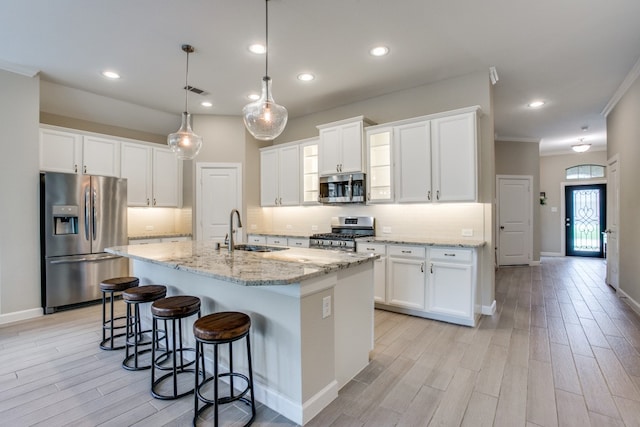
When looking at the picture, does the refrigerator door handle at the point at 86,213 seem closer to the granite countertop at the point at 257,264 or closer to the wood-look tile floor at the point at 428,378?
the wood-look tile floor at the point at 428,378

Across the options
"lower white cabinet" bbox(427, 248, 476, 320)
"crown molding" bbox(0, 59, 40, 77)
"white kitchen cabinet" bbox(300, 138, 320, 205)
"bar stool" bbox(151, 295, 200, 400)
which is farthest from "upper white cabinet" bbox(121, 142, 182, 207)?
"lower white cabinet" bbox(427, 248, 476, 320)

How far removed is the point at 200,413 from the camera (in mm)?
2041

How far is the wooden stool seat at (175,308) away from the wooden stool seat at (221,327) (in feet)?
1.18

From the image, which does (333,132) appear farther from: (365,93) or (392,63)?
(392,63)

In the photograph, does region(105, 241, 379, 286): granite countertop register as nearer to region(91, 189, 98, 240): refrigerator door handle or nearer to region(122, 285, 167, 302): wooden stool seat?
region(122, 285, 167, 302): wooden stool seat

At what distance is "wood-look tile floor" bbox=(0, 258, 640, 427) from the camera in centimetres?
201

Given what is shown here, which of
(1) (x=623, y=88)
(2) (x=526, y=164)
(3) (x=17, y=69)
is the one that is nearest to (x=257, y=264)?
(3) (x=17, y=69)

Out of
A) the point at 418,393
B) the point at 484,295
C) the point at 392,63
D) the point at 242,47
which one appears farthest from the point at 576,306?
the point at 242,47

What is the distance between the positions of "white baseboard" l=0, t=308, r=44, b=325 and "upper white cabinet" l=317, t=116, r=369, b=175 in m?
4.17

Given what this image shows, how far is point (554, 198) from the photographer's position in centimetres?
910

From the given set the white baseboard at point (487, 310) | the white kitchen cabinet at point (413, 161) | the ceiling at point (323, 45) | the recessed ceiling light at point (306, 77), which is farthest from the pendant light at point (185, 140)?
the white baseboard at point (487, 310)

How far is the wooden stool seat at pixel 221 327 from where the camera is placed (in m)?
1.83

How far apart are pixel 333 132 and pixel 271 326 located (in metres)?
3.41

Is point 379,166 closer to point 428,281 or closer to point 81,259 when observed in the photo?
point 428,281
